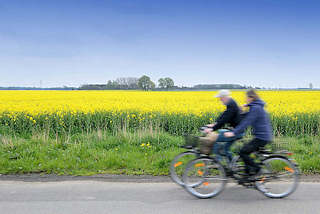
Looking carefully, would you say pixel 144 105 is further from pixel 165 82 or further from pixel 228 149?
pixel 165 82

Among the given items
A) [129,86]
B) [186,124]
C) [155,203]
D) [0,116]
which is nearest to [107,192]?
[155,203]

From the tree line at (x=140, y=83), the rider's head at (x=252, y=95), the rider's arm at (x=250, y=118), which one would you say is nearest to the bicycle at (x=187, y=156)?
the rider's arm at (x=250, y=118)

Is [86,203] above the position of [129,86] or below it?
below

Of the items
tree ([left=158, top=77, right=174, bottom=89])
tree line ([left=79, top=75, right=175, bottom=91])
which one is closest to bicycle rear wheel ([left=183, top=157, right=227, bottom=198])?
tree line ([left=79, top=75, right=175, bottom=91])

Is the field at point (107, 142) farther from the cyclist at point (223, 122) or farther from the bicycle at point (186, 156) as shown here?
the cyclist at point (223, 122)

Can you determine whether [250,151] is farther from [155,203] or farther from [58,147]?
[58,147]

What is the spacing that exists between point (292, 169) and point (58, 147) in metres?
5.90

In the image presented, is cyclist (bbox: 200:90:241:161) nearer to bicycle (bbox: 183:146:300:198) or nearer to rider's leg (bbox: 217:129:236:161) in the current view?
rider's leg (bbox: 217:129:236:161)

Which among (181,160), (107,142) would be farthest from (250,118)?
(107,142)

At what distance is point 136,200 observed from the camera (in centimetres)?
359

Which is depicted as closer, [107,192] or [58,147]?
[107,192]

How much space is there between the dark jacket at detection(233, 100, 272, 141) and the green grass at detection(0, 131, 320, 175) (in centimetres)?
213

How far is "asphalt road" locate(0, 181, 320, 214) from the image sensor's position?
3291 mm

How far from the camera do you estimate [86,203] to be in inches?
138
